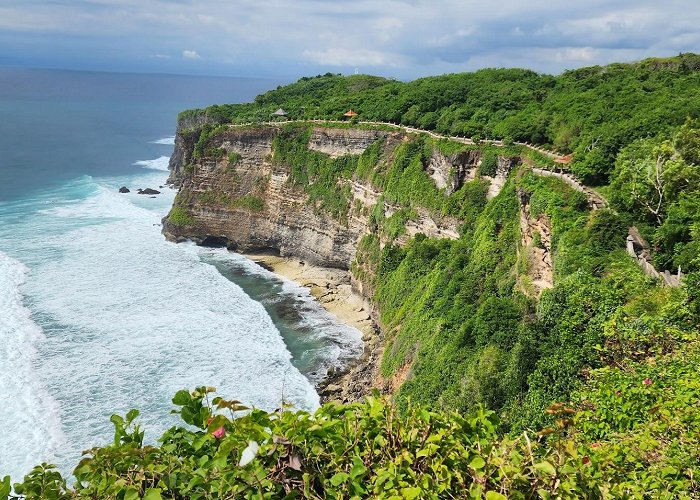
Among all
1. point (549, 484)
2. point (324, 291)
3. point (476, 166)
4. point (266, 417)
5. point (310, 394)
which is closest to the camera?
point (549, 484)

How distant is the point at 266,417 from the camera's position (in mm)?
5562

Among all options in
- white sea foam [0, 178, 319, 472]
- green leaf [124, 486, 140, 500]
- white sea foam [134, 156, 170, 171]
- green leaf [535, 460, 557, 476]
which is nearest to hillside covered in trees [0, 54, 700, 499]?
green leaf [124, 486, 140, 500]

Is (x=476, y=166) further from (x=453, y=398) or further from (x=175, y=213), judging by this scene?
(x=175, y=213)

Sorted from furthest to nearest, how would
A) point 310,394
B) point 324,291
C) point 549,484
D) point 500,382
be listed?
1. point 324,291
2. point 310,394
3. point 500,382
4. point 549,484

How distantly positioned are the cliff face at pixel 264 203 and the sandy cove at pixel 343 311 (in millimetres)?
1480

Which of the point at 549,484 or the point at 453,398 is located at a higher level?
the point at 549,484

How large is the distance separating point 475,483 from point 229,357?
33.3 metres

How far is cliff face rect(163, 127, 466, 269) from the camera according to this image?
168ft

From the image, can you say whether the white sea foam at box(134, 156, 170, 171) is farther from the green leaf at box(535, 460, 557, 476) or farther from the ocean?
the green leaf at box(535, 460, 557, 476)

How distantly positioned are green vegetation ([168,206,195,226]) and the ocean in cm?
269

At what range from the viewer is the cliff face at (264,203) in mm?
51250

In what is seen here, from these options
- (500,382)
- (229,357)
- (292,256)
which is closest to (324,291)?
(292,256)

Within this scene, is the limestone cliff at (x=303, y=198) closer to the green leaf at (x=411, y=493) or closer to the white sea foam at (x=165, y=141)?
the green leaf at (x=411, y=493)

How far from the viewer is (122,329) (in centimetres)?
3959
